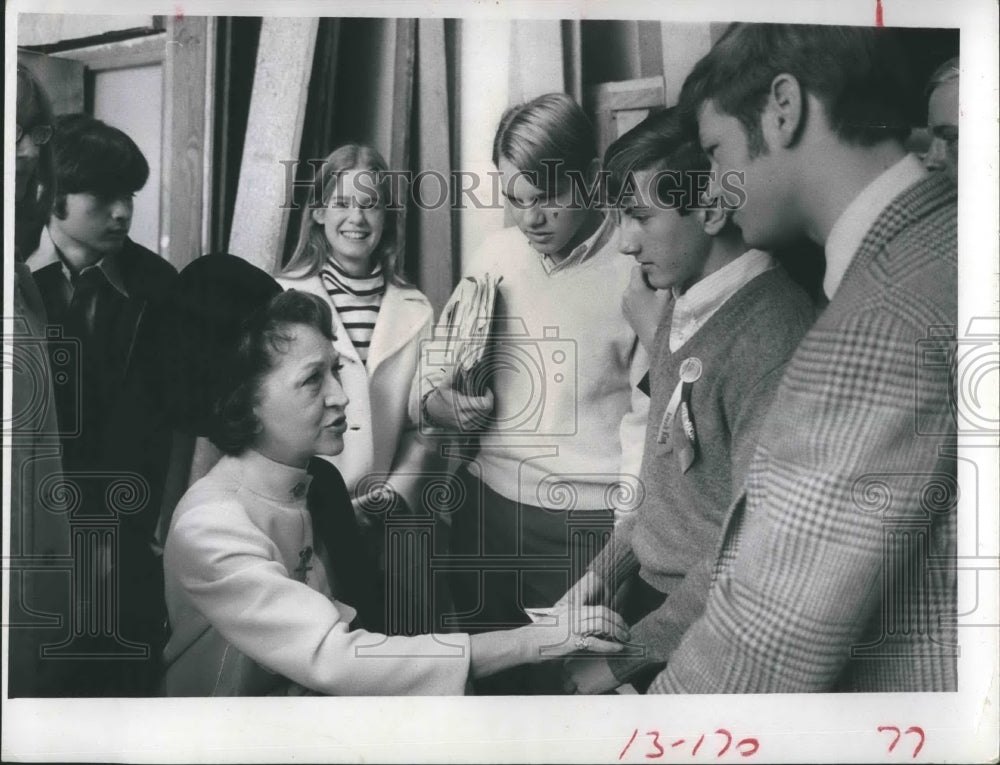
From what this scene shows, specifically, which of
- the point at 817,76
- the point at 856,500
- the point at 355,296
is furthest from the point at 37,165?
the point at 856,500

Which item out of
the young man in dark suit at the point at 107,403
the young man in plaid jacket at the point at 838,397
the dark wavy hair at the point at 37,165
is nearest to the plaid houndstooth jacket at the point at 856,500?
the young man in plaid jacket at the point at 838,397

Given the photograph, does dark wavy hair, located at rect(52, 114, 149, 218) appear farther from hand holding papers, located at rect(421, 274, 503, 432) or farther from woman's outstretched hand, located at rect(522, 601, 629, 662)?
woman's outstretched hand, located at rect(522, 601, 629, 662)

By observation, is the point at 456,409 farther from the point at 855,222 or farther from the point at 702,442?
the point at 855,222

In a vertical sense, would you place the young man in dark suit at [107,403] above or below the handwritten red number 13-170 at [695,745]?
above

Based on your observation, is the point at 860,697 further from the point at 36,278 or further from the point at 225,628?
the point at 36,278

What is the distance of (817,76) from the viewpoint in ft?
6.38

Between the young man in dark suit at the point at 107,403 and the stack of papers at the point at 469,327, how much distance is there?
0.51 metres

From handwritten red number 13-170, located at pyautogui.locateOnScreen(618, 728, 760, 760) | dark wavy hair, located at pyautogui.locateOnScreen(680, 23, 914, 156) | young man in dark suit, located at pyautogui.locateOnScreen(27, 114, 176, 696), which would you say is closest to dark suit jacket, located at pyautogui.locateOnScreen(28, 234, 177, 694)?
young man in dark suit, located at pyautogui.locateOnScreen(27, 114, 176, 696)

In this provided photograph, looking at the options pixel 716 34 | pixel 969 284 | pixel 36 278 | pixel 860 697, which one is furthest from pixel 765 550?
pixel 36 278

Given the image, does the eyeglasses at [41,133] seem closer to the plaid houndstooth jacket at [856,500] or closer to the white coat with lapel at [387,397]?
the white coat with lapel at [387,397]

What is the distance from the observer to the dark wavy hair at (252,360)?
196 cm

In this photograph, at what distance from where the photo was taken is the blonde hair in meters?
1.98

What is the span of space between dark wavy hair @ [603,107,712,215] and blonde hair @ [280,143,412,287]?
1.37ft

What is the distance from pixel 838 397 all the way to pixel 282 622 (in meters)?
1.05
